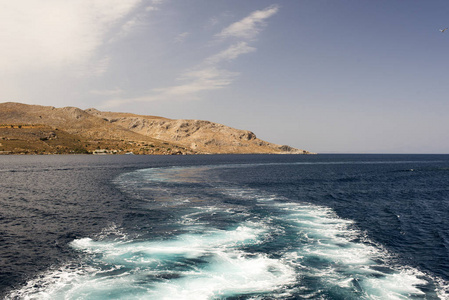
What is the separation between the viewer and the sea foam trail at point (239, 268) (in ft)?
59.8

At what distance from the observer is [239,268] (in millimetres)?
22031

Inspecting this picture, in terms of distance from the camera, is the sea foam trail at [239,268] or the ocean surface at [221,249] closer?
the sea foam trail at [239,268]

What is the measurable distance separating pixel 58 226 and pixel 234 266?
23360mm

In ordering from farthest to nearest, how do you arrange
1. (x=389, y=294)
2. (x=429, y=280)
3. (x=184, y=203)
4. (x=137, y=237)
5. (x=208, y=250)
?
(x=184, y=203), (x=137, y=237), (x=208, y=250), (x=429, y=280), (x=389, y=294)

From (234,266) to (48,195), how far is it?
1876 inches

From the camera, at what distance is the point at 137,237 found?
29.4 metres

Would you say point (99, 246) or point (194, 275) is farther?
point (99, 246)

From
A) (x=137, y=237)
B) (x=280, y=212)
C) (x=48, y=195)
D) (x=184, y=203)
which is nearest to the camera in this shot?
(x=137, y=237)

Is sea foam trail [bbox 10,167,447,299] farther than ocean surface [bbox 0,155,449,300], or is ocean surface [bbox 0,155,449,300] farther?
ocean surface [bbox 0,155,449,300]

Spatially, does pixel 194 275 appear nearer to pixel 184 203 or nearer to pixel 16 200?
pixel 184 203

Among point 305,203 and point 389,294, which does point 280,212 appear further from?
point 389,294

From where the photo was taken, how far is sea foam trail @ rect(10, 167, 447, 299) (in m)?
18.2

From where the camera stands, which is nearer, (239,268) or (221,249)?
(239,268)

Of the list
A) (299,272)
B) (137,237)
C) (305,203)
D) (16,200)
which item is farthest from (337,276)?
(16,200)
